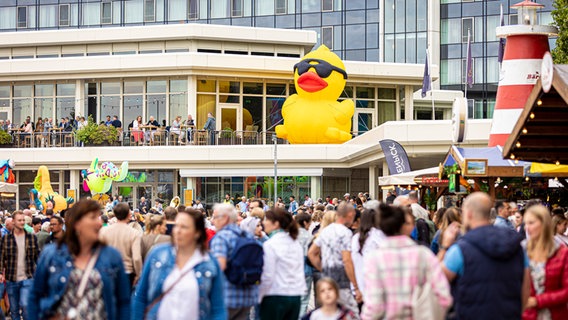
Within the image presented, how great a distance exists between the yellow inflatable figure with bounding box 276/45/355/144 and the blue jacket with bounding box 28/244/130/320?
119 ft

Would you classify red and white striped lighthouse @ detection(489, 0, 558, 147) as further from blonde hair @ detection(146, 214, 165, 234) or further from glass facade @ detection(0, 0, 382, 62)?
glass facade @ detection(0, 0, 382, 62)

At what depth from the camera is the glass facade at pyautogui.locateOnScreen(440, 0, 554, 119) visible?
7012cm

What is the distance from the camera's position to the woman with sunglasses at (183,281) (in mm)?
7680

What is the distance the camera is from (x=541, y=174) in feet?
63.2

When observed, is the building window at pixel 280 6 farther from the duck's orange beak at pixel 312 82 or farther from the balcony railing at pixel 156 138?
the duck's orange beak at pixel 312 82

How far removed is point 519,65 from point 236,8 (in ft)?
160

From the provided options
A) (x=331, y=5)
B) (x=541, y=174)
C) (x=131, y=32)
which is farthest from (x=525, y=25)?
(x=331, y=5)

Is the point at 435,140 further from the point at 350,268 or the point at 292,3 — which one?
the point at 292,3

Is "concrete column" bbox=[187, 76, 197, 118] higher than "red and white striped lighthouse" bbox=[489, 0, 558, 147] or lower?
higher

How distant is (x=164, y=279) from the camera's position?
7734mm

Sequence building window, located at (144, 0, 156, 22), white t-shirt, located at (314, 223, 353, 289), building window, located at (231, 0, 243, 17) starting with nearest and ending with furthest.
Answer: white t-shirt, located at (314, 223, 353, 289), building window, located at (231, 0, 243, 17), building window, located at (144, 0, 156, 22)

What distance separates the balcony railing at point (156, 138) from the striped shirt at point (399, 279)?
131 ft

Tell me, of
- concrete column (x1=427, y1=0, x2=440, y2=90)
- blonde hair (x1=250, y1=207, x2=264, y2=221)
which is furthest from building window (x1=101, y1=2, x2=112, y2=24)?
blonde hair (x1=250, y1=207, x2=264, y2=221)

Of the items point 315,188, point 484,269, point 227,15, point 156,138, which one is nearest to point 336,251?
point 484,269
